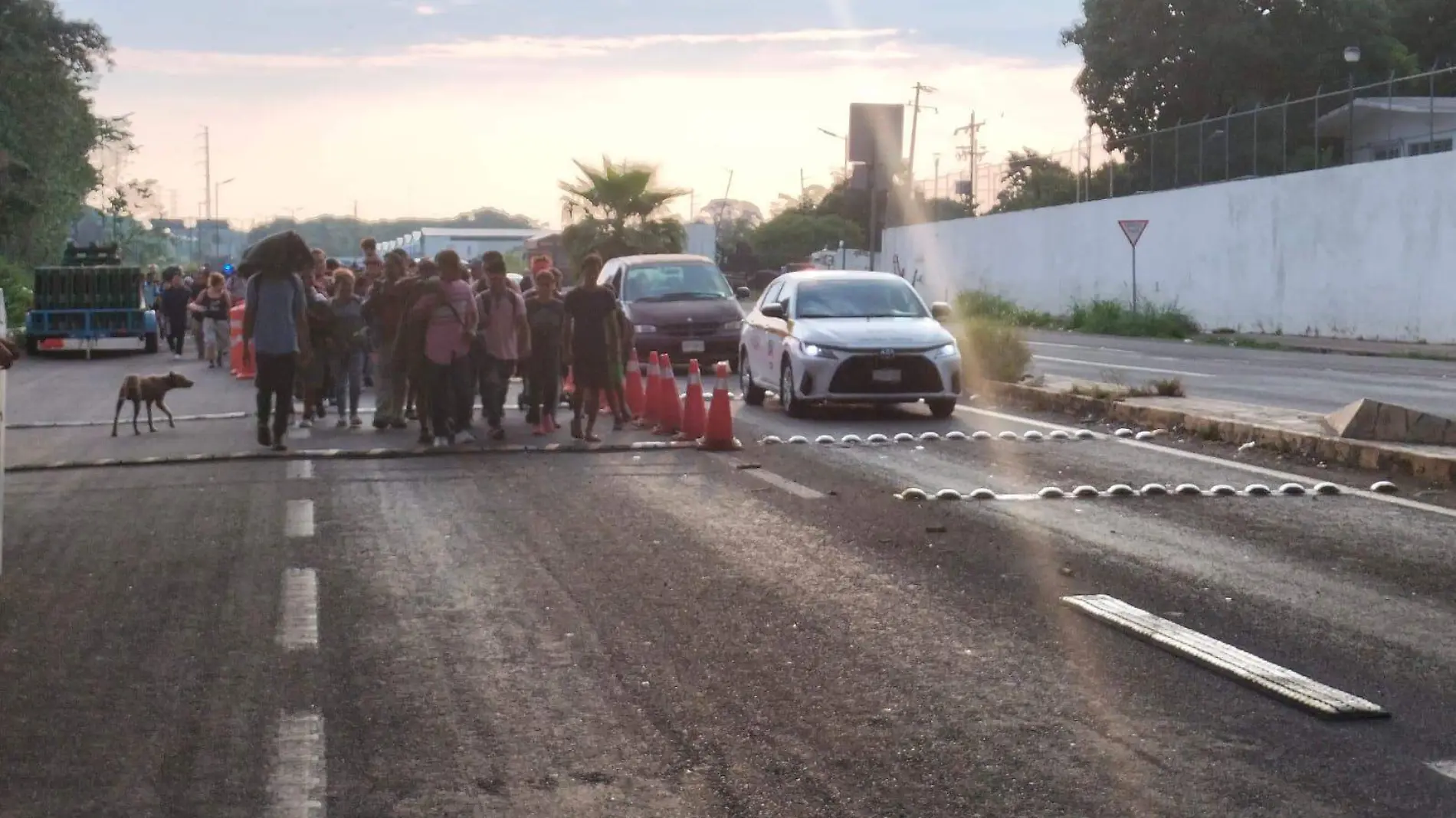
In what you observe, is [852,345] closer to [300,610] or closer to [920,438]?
[920,438]

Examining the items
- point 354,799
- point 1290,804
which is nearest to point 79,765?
point 354,799

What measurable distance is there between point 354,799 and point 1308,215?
37.5 metres

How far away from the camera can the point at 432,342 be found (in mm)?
16484

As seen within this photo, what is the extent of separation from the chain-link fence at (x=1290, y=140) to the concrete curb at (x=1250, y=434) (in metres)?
17.2

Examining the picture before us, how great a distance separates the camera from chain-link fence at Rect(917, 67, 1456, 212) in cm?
3769

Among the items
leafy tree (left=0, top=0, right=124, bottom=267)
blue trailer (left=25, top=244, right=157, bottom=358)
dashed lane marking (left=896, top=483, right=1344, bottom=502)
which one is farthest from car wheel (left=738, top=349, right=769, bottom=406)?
leafy tree (left=0, top=0, right=124, bottom=267)

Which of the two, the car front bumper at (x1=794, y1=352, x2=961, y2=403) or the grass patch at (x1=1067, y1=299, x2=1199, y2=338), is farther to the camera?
the grass patch at (x1=1067, y1=299, x2=1199, y2=338)

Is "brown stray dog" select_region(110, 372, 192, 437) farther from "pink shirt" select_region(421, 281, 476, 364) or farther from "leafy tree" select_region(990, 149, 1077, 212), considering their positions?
"leafy tree" select_region(990, 149, 1077, 212)

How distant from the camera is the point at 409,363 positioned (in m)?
16.8

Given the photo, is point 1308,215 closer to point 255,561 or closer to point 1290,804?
point 255,561

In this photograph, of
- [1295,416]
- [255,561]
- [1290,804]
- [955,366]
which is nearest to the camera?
[1290,804]

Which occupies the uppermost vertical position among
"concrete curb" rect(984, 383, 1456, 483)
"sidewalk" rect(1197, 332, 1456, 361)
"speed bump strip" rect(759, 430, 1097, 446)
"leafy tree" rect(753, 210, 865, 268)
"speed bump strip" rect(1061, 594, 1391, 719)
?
"leafy tree" rect(753, 210, 865, 268)

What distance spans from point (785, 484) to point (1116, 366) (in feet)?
55.6

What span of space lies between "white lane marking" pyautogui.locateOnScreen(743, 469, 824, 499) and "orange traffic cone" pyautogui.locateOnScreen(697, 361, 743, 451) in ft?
5.26
